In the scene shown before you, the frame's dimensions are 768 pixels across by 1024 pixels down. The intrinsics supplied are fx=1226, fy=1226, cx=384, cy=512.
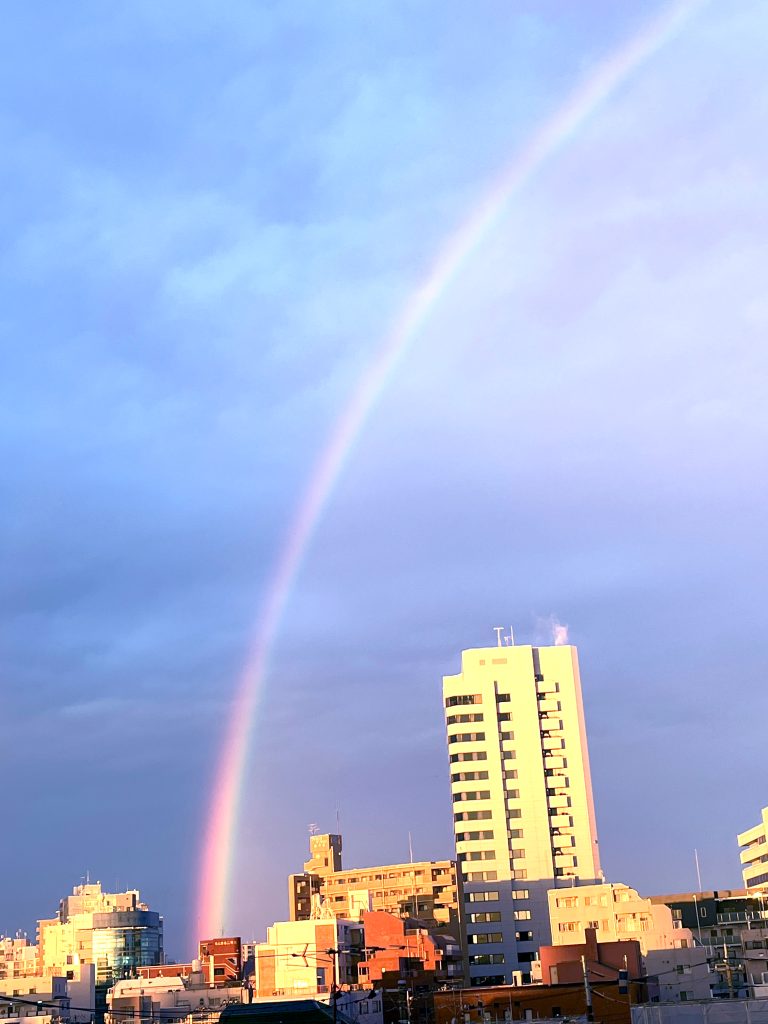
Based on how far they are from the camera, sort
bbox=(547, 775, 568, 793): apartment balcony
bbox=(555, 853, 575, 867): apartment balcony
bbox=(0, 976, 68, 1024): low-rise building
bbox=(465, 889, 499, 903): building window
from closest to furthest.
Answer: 1. bbox=(0, 976, 68, 1024): low-rise building
2. bbox=(465, 889, 499, 903): building window
3. bbox=(555, 853, 575, 867): apartment balcony
4. bbox=(547, 775, 568, 793): apartment balcony

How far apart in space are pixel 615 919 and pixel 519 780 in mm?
24371

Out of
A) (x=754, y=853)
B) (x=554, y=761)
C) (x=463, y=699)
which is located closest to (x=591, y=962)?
(x=554, y=761)

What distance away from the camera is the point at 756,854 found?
143 metres

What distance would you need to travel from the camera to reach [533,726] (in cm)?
11538

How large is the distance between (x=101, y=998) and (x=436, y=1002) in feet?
237

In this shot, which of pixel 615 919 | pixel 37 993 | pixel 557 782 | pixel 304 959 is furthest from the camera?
pixel 557 782

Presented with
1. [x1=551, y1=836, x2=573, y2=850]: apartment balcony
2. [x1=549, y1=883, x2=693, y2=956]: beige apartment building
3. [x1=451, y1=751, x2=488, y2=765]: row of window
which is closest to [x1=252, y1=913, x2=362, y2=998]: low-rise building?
[x1=549, y1=883, x2=693, y2=956]: beige apartment building

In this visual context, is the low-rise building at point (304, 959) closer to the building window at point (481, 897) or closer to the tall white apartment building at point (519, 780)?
the building window at point (481, 897)

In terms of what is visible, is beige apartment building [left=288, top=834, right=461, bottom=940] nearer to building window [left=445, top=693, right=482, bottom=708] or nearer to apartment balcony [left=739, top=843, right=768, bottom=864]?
building window [left=445, top=693, right=482, bottom=708]

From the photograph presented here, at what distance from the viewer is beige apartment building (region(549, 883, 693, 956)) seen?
8862 centimetres

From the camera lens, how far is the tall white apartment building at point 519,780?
109 meters

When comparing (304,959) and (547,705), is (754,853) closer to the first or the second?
(547,705)

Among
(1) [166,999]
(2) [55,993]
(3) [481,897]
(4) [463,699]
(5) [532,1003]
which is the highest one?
(4) [463,699]

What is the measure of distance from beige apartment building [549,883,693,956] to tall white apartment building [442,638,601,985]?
13.1 m
